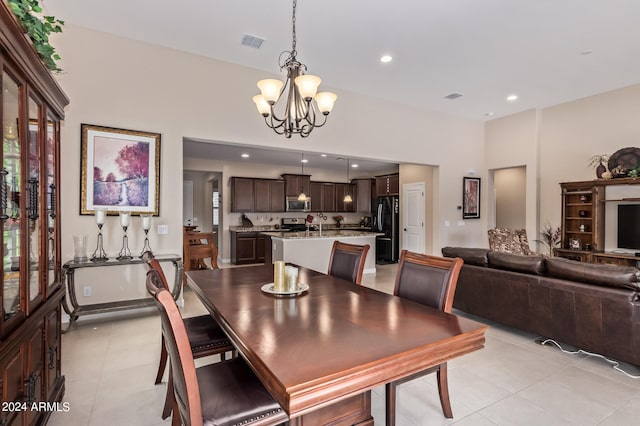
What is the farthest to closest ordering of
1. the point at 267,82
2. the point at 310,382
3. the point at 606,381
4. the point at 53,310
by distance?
the point at 267,82 < the point at 606,381 < the point at 53,310 < the point at 310,382

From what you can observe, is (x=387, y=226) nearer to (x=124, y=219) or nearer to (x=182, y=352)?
(x=124, y=219)

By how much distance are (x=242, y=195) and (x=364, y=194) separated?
3729mm

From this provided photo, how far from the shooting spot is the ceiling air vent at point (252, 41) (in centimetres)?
371

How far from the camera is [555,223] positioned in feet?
19.6

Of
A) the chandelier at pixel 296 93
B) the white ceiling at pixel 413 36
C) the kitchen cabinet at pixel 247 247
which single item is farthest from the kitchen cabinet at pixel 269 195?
the chandelier at pixel 296 93

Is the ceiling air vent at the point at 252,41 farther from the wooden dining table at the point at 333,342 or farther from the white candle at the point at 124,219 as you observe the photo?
the wooden dining table at the point at 333,342

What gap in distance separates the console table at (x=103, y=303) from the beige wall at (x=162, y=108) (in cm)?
29

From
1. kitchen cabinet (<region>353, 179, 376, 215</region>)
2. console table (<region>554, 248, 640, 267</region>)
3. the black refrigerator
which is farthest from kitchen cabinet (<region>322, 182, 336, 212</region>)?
console table (<region>554, 248, 640, 267</region>)

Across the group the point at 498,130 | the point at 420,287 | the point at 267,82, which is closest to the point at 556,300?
the point at 420,287

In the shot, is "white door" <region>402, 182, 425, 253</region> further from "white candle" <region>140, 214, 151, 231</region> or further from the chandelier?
"white candle" <region>140, 214, 151, 231</region>

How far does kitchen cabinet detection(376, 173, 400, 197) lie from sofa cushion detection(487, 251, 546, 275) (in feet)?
16.4

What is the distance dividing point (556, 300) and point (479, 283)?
0.73 meters

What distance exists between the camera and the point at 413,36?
3646 mm

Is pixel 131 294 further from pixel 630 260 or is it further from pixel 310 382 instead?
pixel 630 260
